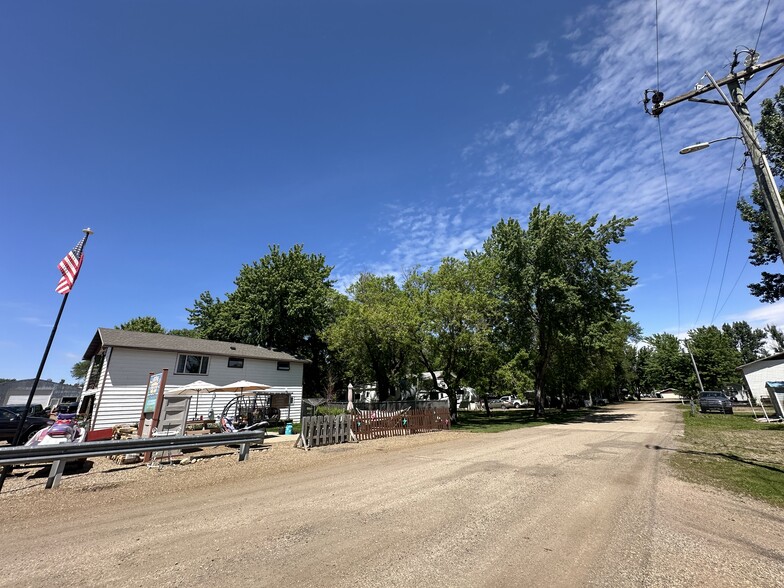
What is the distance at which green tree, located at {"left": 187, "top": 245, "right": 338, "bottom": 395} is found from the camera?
3769 cm

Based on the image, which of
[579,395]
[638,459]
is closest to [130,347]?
[638,459]

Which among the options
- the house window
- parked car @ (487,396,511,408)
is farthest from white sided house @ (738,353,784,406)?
the house window

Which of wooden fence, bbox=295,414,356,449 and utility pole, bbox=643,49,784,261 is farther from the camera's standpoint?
wooden fence, bbox=295,414,356,449

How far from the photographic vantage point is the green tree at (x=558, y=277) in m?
29.2

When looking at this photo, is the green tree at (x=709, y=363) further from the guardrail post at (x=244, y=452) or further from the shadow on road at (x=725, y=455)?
the guardrail post at (x=244, y=452)

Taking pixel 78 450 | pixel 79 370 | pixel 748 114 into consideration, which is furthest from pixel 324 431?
pixel 79 370

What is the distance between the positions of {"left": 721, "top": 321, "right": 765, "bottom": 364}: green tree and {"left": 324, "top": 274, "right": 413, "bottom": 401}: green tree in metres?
113

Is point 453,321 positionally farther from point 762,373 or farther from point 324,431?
point 762,373

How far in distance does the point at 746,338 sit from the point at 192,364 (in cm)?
13928

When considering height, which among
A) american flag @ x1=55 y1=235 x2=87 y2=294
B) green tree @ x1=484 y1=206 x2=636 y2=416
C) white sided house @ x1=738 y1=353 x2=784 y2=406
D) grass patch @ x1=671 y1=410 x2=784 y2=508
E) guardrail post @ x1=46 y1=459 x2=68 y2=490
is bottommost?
grass patch @ x1=671 y1=410 x2=784 y2=508

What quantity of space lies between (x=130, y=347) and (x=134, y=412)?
3650 mm

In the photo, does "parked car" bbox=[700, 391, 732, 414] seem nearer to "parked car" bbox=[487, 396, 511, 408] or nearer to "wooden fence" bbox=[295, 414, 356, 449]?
"parked car" bbox=[487, 396, 511, 408]

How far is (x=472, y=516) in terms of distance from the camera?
572 cm

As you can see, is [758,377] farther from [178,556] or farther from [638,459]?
[178,556]
